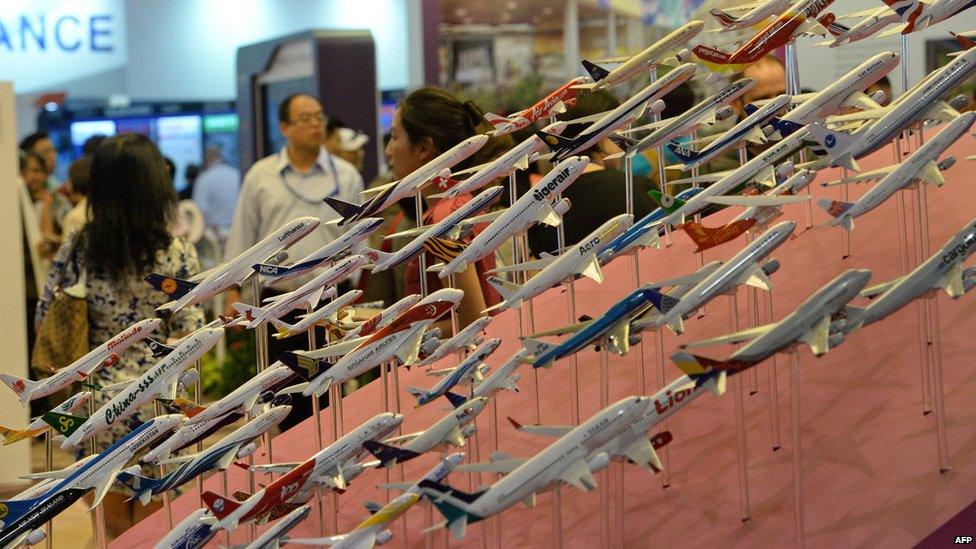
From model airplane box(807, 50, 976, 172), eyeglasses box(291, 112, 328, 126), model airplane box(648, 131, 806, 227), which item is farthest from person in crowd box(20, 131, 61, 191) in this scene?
model airplane box(807, 50, 976, 172)

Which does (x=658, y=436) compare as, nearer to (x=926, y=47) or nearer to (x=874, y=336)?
(x=874, y=336)

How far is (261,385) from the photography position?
7.19 feet

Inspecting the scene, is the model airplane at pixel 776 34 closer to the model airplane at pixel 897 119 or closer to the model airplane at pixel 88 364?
the model airplane at pixel 897 119

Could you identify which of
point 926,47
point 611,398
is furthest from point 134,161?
point 926,47

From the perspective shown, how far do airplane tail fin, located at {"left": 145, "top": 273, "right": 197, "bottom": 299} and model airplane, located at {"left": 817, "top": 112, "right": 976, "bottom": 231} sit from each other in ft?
3.92

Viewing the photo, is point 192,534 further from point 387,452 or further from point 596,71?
point 596,71

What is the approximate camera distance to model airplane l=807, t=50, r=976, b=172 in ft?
6.40

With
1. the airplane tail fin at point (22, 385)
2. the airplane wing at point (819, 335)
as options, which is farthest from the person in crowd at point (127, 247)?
the airplane wing at point (819, 335)

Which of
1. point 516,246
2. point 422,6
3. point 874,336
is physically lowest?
point 874,336

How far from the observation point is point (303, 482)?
1934mm

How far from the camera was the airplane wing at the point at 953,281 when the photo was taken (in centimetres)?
174

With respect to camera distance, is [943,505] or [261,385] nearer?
[943,505]

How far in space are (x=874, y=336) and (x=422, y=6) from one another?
8.54 meters

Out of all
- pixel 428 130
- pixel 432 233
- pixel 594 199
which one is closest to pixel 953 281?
pixel 432 233
